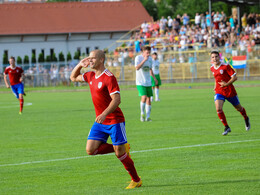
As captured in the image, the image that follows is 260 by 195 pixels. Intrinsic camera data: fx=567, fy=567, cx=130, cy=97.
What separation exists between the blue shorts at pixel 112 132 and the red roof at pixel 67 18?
76.8 meters

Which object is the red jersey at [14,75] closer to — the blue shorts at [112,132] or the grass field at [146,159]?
the grass field at [146,159]

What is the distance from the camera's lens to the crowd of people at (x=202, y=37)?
46656 millimetres

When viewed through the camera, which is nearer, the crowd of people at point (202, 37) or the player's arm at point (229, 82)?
the player's arm at point (229, 82)

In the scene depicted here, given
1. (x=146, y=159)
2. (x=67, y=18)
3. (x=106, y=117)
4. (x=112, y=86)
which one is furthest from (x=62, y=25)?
(x=112, y=86)

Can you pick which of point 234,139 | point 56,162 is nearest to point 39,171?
point 56,162

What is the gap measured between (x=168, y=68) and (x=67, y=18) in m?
39.9

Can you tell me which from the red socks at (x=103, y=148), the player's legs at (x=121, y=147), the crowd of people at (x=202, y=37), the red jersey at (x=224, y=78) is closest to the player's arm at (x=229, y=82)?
the red jersey at (x=224, y=78)

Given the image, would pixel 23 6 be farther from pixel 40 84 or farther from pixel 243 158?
pixel 243 158

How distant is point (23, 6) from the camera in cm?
8531

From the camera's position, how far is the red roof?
83812 millimetres

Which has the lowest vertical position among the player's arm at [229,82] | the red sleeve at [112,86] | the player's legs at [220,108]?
the player's legs at [220,108]

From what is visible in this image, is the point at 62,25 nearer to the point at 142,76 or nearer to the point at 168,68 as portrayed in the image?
the point at 168,68

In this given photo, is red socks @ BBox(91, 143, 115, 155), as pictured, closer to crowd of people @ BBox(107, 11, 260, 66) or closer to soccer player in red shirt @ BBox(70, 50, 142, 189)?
soccer player in red shirt @ BBox(70, 50, 142, 189)

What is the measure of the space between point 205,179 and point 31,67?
4803cm
